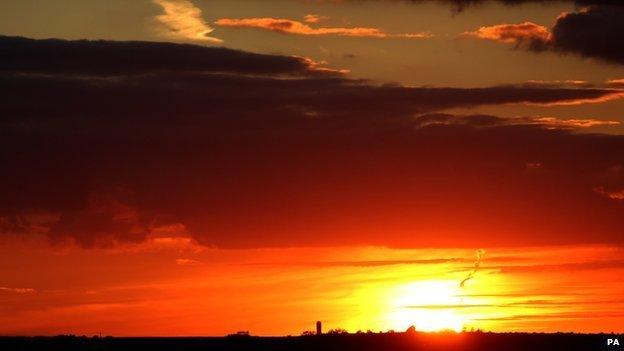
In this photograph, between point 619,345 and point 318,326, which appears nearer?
point 619,345

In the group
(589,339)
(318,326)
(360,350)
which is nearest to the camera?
(360,350)

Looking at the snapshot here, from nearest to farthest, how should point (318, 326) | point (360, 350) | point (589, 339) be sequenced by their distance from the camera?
point (360, 350) → point (589, 339) → point (318, 326)

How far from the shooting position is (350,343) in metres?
118

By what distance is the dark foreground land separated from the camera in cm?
→ 11744

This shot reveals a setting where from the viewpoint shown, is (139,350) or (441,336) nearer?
(139,350)

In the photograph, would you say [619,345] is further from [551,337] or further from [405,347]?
[405,347]

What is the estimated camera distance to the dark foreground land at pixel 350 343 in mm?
117438

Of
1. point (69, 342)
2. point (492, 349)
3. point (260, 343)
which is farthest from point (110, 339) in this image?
point (492, 349)

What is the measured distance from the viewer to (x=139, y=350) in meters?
117

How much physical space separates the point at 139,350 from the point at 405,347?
19469 millimetres

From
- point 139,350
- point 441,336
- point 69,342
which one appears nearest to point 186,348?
point 139,350

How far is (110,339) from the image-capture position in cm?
12656

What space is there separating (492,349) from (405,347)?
6495 mm

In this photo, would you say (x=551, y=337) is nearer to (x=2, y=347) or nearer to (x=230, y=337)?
(x=230, y=337)
